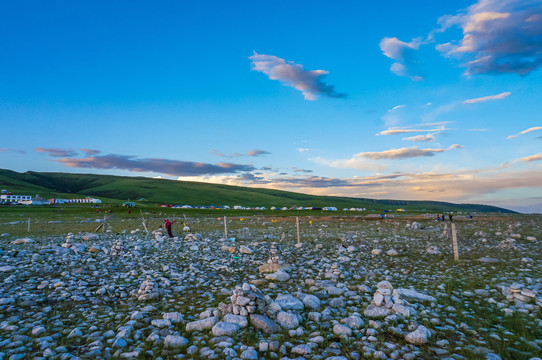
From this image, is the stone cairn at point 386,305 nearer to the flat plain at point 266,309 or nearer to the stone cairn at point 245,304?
the flat plain at point 266,309

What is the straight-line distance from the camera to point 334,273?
11.0m

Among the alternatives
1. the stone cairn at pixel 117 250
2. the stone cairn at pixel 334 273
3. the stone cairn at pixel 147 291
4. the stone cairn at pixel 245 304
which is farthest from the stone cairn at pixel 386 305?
the stone cairn at pixel 117 250

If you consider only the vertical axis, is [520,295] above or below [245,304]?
above

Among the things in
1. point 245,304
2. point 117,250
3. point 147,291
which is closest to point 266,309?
point 245,304

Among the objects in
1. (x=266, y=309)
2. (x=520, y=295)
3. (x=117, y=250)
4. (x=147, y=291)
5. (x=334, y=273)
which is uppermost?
(x=520, y=295)

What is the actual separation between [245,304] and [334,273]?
5.05m

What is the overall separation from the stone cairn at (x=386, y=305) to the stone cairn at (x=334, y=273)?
273cm

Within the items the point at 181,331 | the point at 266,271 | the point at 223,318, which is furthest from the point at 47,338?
the point at 266,271

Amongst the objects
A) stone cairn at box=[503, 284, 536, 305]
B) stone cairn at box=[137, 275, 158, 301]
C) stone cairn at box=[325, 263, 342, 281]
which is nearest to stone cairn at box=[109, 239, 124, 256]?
stone cairn at box=[137, 275, 158, 301]

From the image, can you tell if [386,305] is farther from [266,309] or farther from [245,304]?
[245,304]

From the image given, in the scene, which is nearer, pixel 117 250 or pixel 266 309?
pixel 266 309

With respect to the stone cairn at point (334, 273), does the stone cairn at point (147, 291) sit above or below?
below

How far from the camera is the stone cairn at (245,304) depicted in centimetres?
693

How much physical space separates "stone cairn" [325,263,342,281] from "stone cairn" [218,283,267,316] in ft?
13.2
